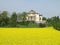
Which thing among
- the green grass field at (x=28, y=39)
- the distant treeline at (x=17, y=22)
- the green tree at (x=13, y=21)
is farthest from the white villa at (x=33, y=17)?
the green grass field at (x=28, y=39)

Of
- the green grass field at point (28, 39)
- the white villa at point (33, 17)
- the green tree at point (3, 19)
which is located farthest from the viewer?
the white villa at point (33, 17)

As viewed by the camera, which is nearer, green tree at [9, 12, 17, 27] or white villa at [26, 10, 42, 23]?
green tree at [9, 12, 17, 27]

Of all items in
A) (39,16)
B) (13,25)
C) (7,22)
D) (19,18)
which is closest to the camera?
(13,25)

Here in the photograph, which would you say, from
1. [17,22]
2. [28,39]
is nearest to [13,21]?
[17,22]

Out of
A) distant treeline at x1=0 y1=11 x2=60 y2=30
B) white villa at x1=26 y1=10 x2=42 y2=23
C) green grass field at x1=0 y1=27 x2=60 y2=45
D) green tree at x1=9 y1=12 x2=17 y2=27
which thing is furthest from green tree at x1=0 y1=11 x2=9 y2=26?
green grass field at x1=0 y1=27 x2=60 y2=45

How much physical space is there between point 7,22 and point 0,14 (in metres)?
9.78

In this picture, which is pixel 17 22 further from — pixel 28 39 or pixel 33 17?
pixel 28 39

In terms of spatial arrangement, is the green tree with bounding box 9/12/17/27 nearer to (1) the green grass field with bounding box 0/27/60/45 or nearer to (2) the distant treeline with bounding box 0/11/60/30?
(2) the distant treeline with bounding box 0/11/60/30

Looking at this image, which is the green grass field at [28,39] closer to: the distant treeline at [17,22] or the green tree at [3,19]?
the distant treeline at [17,22]

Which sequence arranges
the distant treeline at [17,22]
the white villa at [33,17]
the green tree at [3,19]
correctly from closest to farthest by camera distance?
the distant treeline at [17,22]
the green tree at [3,19]
the white villa at [33,17]

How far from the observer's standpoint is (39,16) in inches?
3573

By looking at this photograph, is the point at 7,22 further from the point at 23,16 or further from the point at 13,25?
the point at 23,16

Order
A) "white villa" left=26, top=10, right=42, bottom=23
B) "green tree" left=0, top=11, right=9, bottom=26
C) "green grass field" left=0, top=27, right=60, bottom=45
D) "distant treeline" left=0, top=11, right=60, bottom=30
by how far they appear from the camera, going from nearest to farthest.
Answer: "green grass field" left=0, top=27, right=60, bottom=45 → "distant treeline" left=0, top=11, right=60, bottom=30 → "green tree" left=0, top=11, right=9, bottom=26 → "white villa" left=26, top=10, right=42, bottom=23

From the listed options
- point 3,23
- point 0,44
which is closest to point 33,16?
point 3,23
